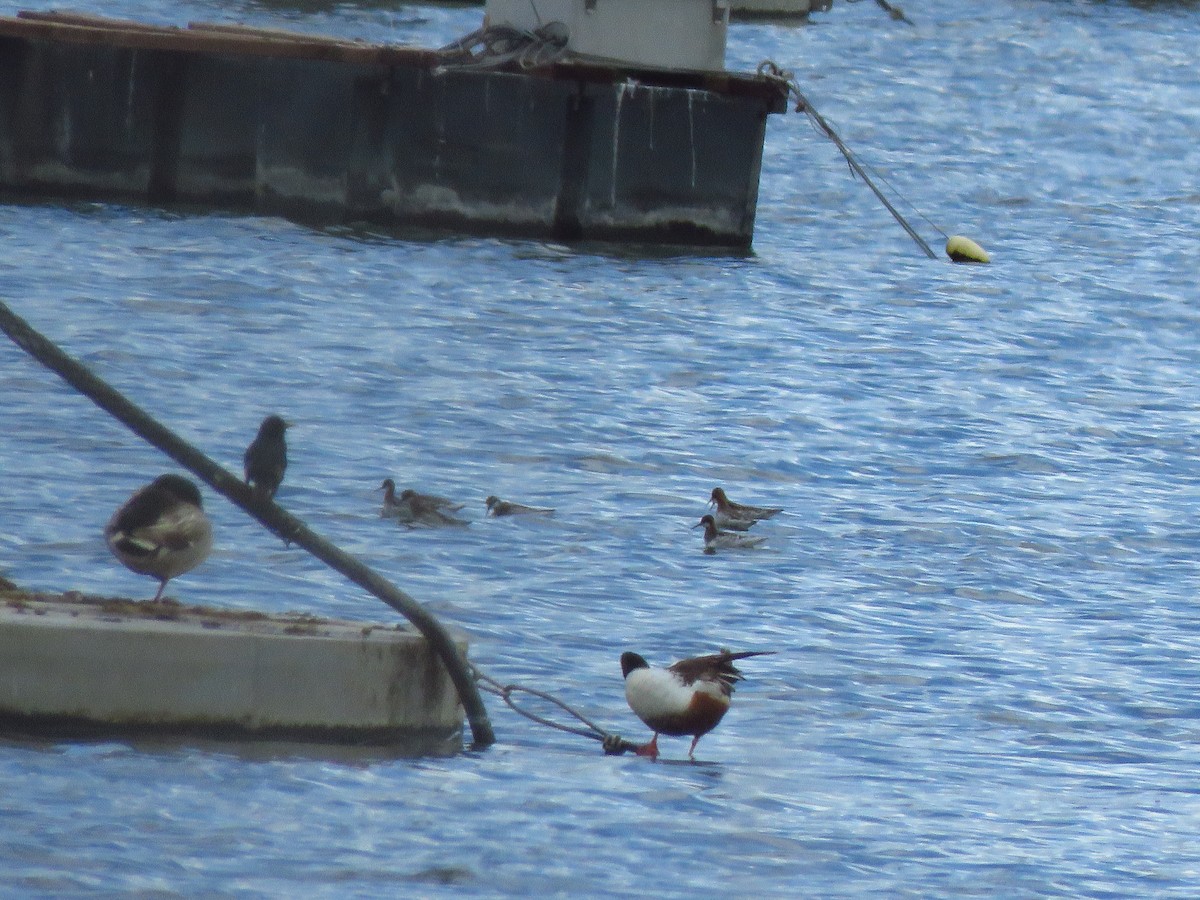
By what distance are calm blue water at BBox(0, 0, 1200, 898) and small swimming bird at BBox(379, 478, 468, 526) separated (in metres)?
0.17

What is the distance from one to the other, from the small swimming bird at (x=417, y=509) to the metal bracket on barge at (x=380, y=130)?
11.6 m

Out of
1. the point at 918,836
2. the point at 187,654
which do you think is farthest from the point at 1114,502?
the point at 187,654

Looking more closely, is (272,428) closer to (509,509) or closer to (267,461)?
(267,461)

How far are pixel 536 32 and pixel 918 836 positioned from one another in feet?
64.3

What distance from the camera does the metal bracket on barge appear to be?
2772 cm

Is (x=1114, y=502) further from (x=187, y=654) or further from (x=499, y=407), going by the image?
(x=187, y=654)

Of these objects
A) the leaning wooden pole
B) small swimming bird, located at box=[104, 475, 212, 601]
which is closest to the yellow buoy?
Result: small swimming bird, located at box=[104, 475, 212, 601]

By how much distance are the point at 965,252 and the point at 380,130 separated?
1000cm

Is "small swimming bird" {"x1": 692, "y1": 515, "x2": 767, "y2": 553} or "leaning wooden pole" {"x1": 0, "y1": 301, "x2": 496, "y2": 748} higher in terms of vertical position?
"leaning wooden pole" {"x1": 0, "y1": 301, "x2": 496, "y2": 748}

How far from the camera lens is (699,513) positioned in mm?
17984

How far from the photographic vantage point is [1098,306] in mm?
30281

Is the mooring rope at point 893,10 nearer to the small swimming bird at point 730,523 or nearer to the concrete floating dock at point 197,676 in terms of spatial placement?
the small swimming bird at point 730,523

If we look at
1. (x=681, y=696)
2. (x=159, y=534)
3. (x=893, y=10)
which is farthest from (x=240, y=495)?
(x=893, y=10)

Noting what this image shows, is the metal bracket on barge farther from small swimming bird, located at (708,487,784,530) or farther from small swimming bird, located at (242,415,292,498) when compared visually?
small swimming bird, located at (242,415,292,498)
